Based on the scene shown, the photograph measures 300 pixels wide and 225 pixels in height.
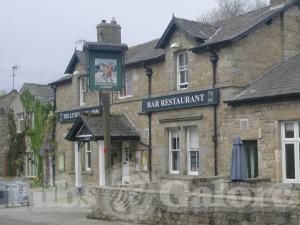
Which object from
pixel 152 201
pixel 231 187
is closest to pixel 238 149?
pixel 231 187

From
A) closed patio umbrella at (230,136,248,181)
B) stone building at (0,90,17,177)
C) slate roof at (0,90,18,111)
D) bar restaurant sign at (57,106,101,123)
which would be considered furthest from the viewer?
slate roof at (0,90,18,111)

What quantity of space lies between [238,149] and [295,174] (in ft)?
6.58

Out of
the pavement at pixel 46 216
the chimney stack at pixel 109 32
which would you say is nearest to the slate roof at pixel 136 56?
the chimney stack at pixel 109 32

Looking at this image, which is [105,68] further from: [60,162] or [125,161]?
[60,162]

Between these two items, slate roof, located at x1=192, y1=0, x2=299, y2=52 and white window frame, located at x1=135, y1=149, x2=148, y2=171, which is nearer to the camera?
slate roof, located at x1=192, y1=0, x2=299, y2=52

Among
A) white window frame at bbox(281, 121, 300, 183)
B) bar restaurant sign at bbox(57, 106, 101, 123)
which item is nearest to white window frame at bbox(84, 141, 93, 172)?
bar restaurant sign at bbox(57, 106, 101, 123)

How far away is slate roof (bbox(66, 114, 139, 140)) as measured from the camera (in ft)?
79.4

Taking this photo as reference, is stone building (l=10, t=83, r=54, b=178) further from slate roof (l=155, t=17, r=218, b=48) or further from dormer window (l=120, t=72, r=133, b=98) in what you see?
slate roof (l=155, t=17, r=218, b=48)

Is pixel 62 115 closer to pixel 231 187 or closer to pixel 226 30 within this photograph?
pixel 226 30

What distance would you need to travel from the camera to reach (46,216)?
18.7m

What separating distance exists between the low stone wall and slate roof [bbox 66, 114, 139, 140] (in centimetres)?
626

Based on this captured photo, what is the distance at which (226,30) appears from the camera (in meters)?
22.2

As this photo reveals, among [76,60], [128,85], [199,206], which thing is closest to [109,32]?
[128,85]

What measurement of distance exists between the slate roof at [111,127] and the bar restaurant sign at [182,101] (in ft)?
4.35
